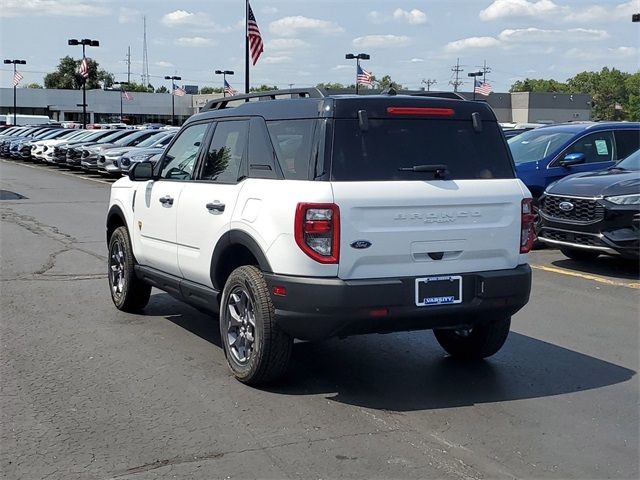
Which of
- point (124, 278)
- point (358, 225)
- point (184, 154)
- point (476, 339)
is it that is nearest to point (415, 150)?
point (358, 225)

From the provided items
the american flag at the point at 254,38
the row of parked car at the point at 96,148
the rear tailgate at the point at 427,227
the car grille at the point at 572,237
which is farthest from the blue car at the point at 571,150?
the american flag at the point at 254,38

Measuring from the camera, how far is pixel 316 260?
190 inches

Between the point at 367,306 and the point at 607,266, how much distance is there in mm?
6730

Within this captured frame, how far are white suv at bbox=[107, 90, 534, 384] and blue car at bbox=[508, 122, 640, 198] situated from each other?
22.6 ft

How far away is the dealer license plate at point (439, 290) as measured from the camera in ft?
16.4

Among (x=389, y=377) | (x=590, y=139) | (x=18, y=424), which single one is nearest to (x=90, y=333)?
(x=18, y=424)

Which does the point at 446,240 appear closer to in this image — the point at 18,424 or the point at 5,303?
the point at 18,424

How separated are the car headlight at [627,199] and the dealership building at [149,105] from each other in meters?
80.2

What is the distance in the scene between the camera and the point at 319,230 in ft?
15.7

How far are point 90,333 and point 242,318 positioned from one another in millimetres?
2040

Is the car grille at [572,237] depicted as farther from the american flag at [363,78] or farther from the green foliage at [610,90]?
the green foliage at [610,90]

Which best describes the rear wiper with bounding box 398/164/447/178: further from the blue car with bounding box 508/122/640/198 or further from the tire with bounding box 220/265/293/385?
the blue car with bounding box 508/122/640/198

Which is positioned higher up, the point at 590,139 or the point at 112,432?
the point at 590,139

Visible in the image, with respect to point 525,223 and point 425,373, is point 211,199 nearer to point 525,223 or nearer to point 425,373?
point 425,373
